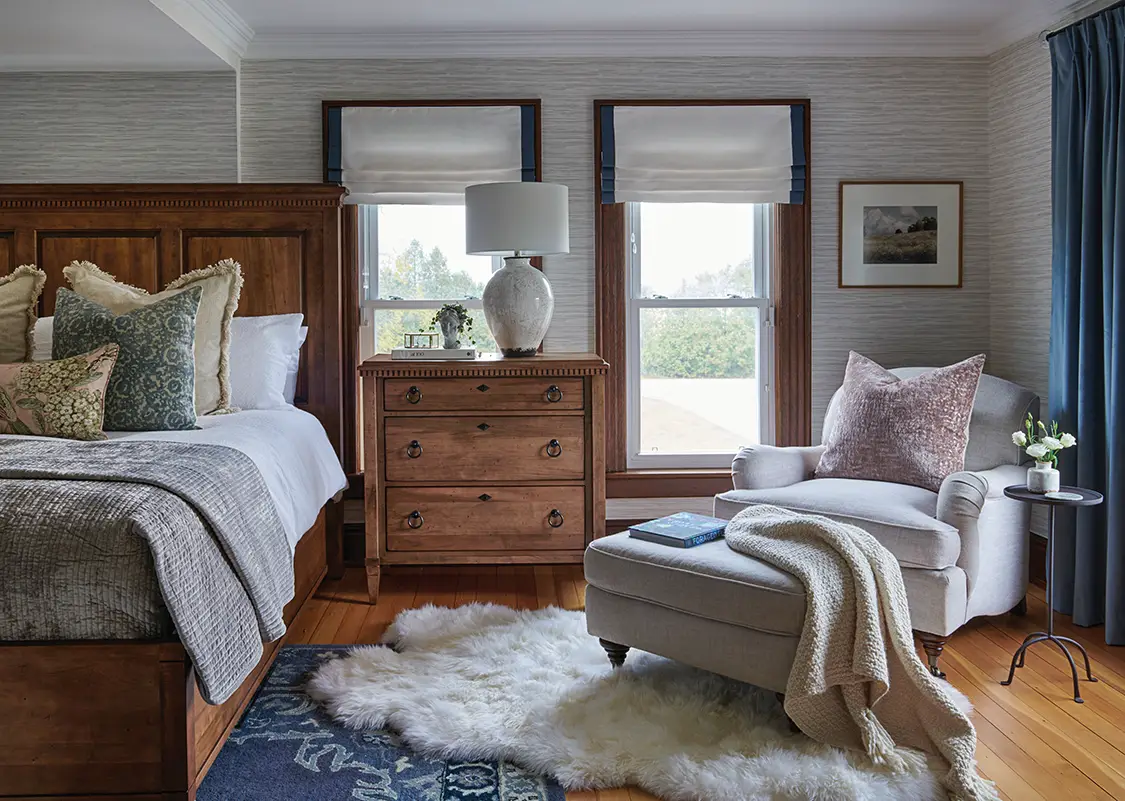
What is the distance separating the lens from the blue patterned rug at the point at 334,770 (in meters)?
2.19

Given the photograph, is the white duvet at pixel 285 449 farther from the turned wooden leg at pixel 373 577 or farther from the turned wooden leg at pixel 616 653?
the turned wooden leg at pixel 616 653

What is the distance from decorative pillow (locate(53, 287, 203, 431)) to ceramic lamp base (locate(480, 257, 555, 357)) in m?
1.17

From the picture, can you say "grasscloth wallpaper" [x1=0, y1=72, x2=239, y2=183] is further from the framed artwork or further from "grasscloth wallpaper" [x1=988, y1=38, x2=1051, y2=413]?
"grasscloth wallpaper" [x1=988, y1=38, x2=1051, y2=413]

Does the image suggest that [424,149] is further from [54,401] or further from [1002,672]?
[1002,672]

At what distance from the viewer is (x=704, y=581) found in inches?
99.0

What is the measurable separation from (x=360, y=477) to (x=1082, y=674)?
Result: 2898mm

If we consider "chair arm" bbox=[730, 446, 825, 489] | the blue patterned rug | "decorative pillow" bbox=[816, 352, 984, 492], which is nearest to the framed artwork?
"decorative pillow" bbox=[816, 352, 984, 492]

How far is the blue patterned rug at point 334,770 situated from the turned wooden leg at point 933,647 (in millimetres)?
1302

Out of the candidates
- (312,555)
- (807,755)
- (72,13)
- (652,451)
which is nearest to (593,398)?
(652,451)

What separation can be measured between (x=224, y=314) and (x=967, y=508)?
8.73 ft

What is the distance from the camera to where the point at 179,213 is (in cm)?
402

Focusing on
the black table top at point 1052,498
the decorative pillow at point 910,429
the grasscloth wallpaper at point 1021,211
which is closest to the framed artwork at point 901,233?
the grasscloth wallpaper at point 1021,211

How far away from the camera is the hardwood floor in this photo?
2.25m

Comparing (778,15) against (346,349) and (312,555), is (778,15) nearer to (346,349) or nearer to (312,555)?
(346,349)
